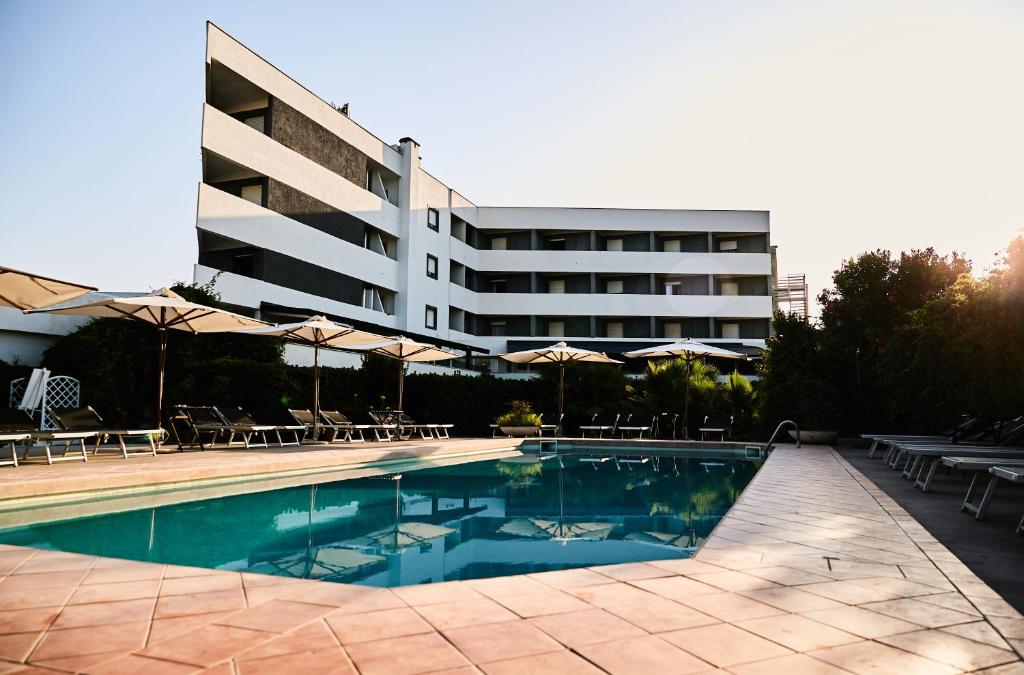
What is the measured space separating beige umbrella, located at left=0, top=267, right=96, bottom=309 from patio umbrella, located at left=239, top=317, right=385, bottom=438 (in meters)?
5.02

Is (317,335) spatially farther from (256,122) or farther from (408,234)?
(408,234)

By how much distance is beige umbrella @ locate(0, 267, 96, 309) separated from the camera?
317 inches

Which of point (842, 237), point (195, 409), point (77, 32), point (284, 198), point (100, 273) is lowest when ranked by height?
point (195, 409)

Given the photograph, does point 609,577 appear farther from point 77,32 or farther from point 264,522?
point 77,32

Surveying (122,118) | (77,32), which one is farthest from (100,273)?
(77,32)

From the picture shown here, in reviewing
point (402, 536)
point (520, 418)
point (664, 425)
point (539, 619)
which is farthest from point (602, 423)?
point (539, 619)

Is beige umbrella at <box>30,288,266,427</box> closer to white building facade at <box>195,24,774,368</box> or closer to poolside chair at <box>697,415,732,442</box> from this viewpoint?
white building facade at <box>195,24,774,368</box>

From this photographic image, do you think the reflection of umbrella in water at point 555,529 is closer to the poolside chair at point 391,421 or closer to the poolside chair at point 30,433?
the poolside chair at point 30,433

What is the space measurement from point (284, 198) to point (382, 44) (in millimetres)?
10634

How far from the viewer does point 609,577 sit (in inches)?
148

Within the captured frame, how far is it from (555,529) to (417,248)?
82.6ft

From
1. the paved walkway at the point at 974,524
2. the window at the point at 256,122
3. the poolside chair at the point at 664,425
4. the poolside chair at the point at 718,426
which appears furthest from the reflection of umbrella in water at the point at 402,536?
the window at the point at 256,122

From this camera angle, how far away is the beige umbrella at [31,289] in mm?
8055

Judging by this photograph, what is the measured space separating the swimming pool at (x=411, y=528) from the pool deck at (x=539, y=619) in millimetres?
1131
